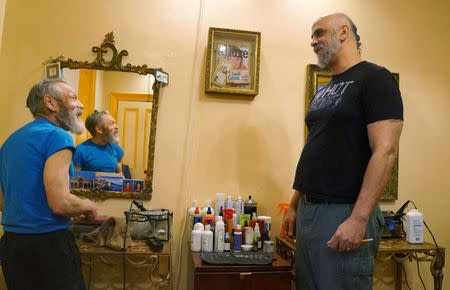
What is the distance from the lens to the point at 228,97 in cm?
238

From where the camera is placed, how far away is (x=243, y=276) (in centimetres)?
169

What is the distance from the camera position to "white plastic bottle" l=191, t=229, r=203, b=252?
1.95 m

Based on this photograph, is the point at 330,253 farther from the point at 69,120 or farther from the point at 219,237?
the point at 69,120

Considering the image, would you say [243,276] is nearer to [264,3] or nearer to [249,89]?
[249,89]

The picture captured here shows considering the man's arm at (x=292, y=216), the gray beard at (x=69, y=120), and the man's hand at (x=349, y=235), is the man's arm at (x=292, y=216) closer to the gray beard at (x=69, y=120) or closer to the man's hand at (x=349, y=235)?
the man's hand at (x=349, y=235)

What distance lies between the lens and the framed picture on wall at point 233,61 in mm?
2328

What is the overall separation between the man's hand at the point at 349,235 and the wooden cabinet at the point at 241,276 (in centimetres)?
60

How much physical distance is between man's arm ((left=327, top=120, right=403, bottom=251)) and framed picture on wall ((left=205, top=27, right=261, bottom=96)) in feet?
4.07

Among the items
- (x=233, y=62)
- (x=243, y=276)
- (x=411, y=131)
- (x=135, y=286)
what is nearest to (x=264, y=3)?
(x=233, y=62)

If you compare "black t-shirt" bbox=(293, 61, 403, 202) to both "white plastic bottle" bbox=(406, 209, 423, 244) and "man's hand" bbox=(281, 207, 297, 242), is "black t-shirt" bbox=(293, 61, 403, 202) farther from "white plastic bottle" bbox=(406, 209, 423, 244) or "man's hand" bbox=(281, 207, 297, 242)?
"white plastic bottle" bbox=(406, 209, 423, 244)

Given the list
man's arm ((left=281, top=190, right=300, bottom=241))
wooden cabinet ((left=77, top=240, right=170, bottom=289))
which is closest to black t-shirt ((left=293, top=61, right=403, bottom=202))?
man's arm ((left=281, top=190, right=300, bottom=241))

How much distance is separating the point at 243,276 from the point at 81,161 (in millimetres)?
1299

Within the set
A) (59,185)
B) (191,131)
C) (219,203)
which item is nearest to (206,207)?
(219,203)

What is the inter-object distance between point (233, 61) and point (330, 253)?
1.51m
